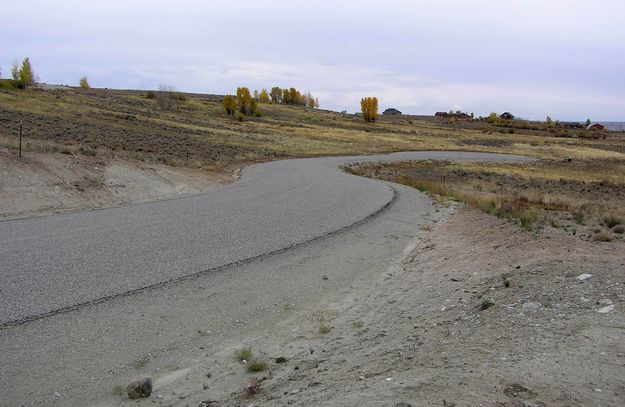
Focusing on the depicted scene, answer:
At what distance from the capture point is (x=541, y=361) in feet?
17.5

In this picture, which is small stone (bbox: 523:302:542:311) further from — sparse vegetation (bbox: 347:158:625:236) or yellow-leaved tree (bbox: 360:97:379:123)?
yellow-leaved tree (bbox: 360:97:379:123)

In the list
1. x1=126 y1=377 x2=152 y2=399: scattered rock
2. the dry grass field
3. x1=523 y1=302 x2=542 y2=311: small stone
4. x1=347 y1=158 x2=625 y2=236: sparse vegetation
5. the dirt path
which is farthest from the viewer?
the dry grass field

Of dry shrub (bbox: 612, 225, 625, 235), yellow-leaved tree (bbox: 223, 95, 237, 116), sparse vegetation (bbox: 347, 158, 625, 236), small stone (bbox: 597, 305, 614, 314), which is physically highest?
yellow-leaved tree (bbox: 223, 95, 237, 116)

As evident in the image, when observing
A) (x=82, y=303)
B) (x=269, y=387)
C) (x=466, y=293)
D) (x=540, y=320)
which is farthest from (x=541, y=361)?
(x=82, y=303)

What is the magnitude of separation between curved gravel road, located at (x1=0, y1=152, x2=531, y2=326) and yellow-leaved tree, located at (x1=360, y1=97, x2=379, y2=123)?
127 m

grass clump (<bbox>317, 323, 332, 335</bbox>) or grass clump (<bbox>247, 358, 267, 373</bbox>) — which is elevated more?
grass clump (<bbox>247, 358, 267, 373</bbox>)

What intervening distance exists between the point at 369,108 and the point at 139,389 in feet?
470

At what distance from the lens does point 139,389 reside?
5762 millimetres

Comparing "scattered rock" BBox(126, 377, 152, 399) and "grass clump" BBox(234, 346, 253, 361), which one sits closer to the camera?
"scattered rock" BBox(126, 377, 152, 399)

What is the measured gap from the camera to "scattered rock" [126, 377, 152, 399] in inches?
226

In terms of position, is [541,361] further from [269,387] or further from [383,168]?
[383,168]

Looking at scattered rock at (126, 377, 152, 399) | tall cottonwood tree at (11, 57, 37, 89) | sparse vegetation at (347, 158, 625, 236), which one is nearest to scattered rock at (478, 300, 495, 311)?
scattered rock at (126, 377, 152, 399)

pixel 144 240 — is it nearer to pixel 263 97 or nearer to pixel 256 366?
pixel 256 366

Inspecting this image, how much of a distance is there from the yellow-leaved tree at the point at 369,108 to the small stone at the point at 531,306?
14044cm
